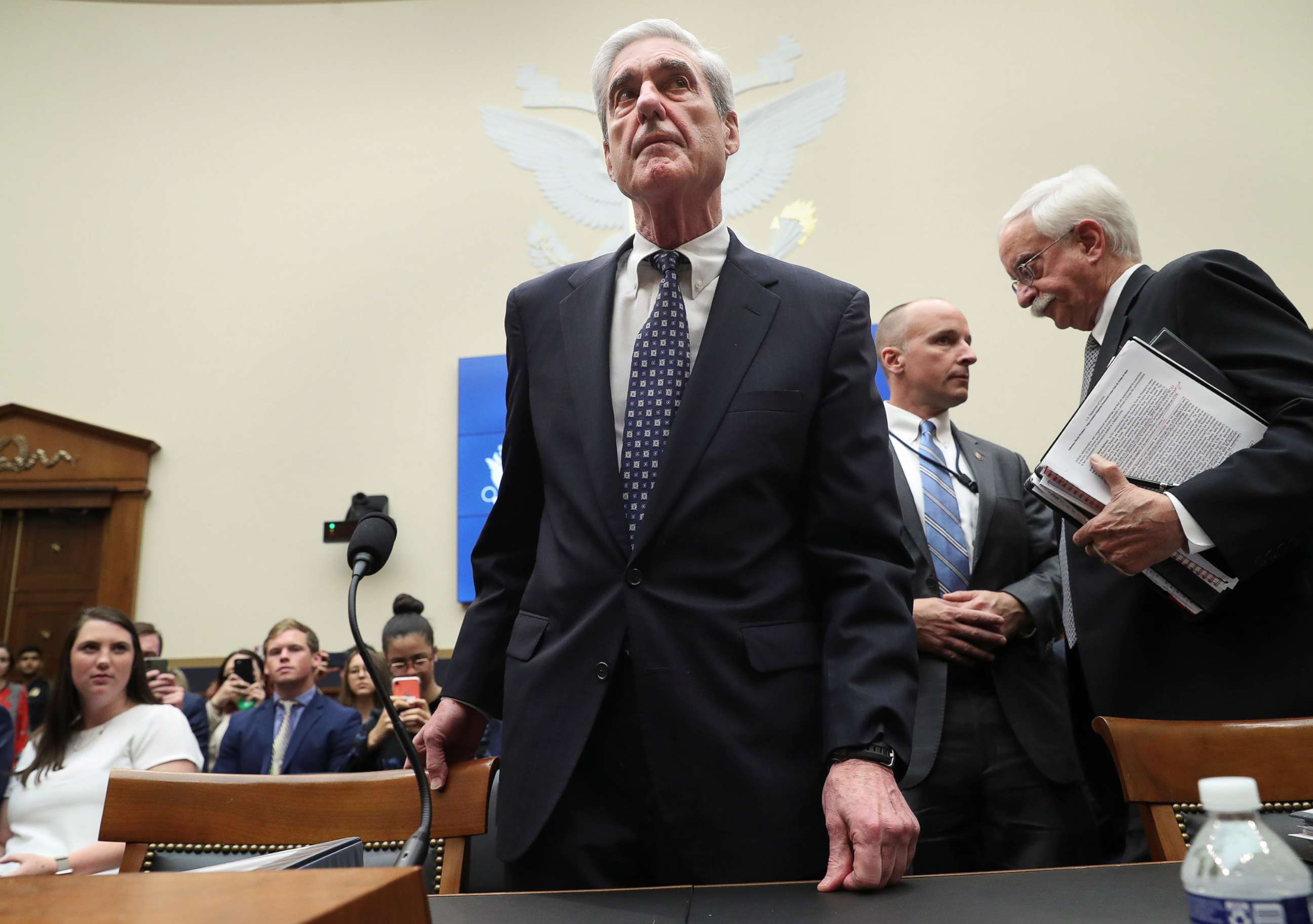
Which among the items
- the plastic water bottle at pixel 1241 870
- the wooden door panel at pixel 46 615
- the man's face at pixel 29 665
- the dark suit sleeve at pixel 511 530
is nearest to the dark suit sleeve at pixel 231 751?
the dark suit sleeve at pixel 511 530

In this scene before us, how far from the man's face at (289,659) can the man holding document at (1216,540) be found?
3.04 meters

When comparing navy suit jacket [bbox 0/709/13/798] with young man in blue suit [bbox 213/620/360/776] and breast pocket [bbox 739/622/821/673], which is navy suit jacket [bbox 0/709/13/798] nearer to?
young man in blue suit [bbox 213/620/360/776]

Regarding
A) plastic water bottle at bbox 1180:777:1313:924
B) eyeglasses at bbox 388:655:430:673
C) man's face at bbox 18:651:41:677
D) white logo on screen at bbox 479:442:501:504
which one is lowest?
plastic water bottle at bbox 1180:777:1313:924

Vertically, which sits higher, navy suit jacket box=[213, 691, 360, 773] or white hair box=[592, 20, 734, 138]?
white hair box=[592, 20, 734, 138]

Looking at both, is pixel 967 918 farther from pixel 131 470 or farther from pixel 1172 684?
pixel 131 470

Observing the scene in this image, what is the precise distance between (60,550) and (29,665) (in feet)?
3.07

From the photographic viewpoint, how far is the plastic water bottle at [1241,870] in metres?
0.50

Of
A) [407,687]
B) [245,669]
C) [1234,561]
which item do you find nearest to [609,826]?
[1234,561]

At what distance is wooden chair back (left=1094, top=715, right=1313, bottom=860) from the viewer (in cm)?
122

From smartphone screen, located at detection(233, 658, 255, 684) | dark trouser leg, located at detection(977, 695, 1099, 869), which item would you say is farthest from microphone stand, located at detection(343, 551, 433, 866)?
smartphone screen, located at detection(233, 658, 255, 684)

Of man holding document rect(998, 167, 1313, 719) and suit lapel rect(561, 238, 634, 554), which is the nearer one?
suit lapel rect(561, 238, 634, 554)

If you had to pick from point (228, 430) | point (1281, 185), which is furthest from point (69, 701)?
point (1281, 185)

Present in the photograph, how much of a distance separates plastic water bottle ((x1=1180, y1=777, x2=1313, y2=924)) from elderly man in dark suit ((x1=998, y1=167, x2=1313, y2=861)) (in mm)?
1064

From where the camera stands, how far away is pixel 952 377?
7.77 ft
